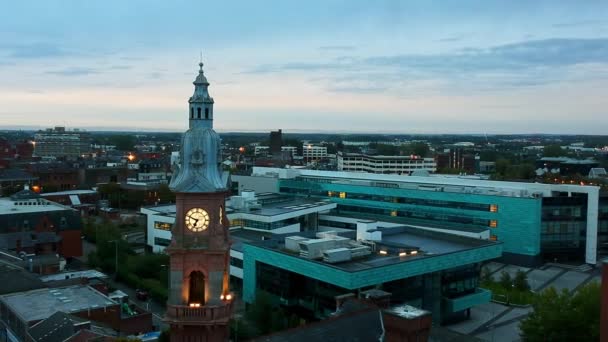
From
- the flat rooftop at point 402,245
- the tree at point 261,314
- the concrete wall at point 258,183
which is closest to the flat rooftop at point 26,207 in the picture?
the flat rooftop at point 402,245

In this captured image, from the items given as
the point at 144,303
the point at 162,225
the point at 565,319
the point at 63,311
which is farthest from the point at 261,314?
the point at 162,225

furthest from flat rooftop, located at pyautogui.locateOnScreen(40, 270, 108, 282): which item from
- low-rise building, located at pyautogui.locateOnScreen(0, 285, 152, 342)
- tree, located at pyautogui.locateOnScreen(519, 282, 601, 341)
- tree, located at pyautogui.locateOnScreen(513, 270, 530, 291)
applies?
tree, located at pyautogui.locateOnScreen(513, 270, 530, 291)

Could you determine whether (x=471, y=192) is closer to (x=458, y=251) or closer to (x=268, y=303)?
(x=458, y=251)

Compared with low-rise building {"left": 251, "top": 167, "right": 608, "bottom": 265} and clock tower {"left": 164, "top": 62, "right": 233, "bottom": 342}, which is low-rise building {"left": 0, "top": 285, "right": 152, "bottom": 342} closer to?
clock tower {"left": 164, "top": 62, "right": 233, "bottom": 342}

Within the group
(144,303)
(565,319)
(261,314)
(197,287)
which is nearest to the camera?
(197,287)

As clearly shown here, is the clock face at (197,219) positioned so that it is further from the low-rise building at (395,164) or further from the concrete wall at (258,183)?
the low-rise building at (395,164)

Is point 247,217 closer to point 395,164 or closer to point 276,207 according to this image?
point 276,207
